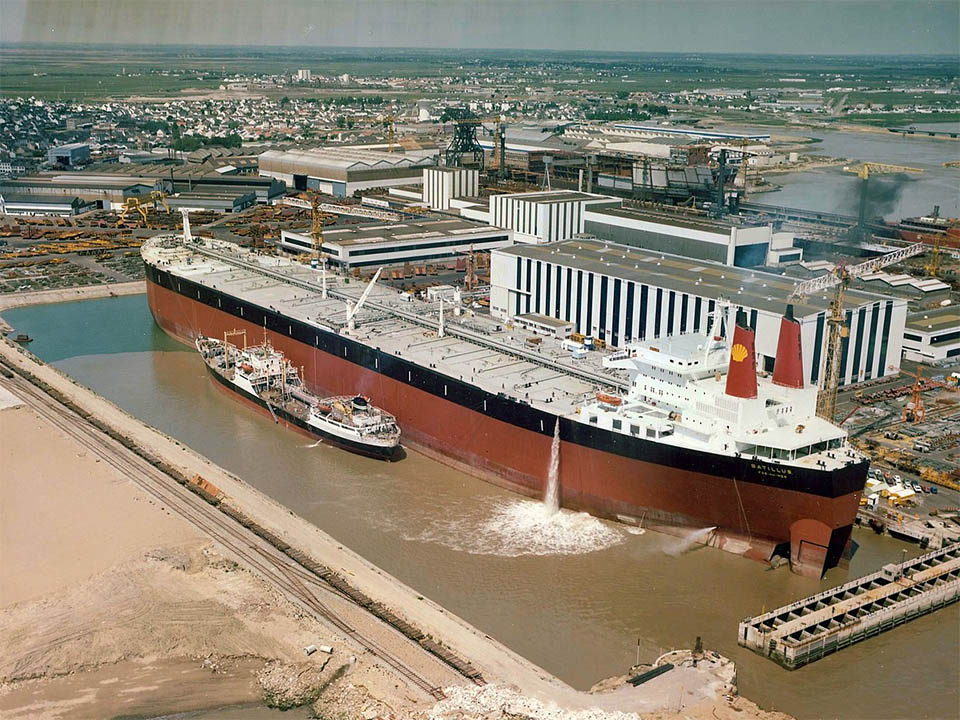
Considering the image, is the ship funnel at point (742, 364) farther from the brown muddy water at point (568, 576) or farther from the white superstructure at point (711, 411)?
the brown muddy water at point (568, 576)

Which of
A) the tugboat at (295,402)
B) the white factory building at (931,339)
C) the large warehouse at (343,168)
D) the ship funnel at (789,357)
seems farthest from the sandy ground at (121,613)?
the large warehouse at (343,168)

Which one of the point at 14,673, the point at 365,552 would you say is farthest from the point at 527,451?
the point at 14,673

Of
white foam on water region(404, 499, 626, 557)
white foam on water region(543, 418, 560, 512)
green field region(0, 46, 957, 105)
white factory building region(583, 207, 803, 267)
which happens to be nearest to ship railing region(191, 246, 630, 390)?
white foam on water region(543, 418, 560, 512)

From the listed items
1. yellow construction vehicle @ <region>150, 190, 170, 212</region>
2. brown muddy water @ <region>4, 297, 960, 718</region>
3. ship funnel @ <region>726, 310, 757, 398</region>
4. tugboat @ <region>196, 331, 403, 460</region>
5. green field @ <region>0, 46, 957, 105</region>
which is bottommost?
brown muddy water @ <region>4, 297, 960, 718</region>

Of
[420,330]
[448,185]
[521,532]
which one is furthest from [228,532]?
[448,185]

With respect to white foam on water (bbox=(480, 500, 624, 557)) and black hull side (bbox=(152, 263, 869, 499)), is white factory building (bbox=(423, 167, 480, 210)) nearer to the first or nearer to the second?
black hull side (bbox=(152, 263, 869, 499))

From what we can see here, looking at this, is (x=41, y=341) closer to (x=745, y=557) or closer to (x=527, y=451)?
(x=527, y=451)
